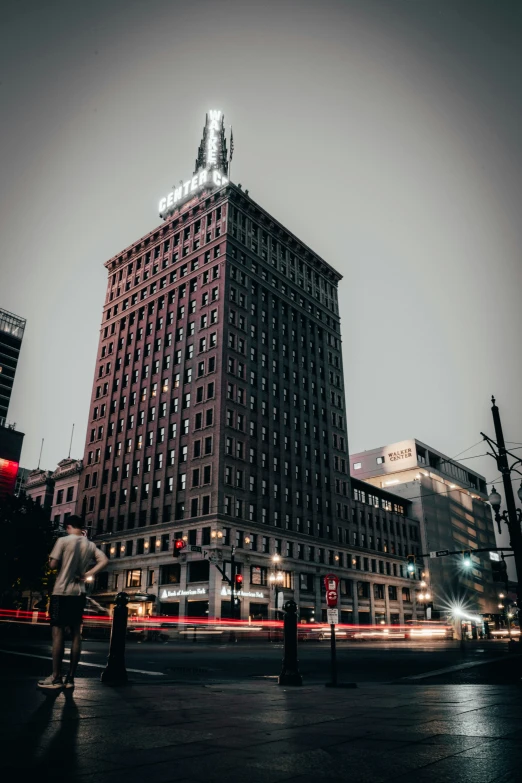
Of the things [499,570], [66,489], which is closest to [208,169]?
[66,489]

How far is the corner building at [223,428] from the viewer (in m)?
54.8

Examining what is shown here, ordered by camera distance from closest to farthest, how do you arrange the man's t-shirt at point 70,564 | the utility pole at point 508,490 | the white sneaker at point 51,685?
the white sneaker at point 51,685 < the man's t-shirt at point 70,564 < the utility pole at point 508,490

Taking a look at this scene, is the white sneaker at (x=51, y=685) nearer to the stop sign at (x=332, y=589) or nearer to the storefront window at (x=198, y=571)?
the stop sign at (x=332, y=589)

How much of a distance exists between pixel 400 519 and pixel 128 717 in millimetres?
86211

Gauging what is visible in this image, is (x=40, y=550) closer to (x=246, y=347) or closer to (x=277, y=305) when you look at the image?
(x=246, y=347)

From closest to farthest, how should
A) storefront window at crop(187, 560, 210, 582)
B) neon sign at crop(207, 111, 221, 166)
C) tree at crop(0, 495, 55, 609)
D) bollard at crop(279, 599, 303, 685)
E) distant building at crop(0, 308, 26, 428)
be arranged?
bollard at crop(279, 599, 303, 685) < tree at crop(0, 495, 55, 609) < storefront window at crop(187, 560, 210, 582) < neon sign at crop(207, 111, 221, 166) < distant building at crop(0, 308, 26, 428)

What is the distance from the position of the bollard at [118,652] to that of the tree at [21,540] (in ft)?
122

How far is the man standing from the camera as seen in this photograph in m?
6.54

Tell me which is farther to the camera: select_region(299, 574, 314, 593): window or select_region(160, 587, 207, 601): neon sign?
select_region(299, 574, 314, 593): window

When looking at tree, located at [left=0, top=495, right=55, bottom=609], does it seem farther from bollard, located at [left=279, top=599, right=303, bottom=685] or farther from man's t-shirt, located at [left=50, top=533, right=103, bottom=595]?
man's t-shirt, located at [left=50, top=533, right=103, bottom=595]

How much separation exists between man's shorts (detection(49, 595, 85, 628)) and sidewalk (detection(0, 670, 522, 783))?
80cm

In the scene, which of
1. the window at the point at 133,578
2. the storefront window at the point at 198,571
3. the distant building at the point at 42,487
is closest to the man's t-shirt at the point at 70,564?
the storefront window at the point at 198,571

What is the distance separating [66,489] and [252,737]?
76.5m

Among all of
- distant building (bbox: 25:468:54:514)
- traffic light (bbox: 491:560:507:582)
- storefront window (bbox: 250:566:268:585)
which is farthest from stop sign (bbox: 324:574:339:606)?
distant building (bbox: 25:468:54:514)
